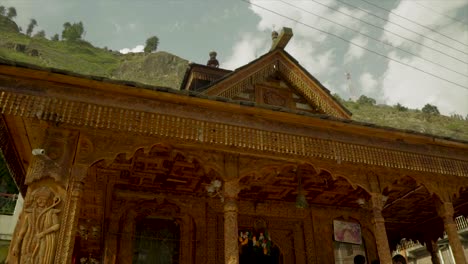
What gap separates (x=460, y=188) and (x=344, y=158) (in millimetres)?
3690

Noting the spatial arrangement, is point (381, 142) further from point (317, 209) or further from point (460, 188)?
point (317, 209)

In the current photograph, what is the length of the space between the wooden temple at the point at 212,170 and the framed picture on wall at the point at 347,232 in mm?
34

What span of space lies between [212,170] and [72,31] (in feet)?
410

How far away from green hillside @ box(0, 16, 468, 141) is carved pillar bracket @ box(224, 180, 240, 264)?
75378 mm

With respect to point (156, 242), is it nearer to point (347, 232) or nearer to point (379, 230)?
point (379, 230)

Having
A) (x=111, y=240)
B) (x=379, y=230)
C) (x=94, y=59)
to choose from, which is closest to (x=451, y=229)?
(x=379, y=230)

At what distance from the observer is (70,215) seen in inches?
243

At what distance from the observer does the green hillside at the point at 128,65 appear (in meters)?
84.8

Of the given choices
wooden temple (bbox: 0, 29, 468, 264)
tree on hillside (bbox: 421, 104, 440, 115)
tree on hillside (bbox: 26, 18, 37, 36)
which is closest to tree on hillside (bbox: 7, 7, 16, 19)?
tree on hillside (bbox: 26, 18, 37, 36)

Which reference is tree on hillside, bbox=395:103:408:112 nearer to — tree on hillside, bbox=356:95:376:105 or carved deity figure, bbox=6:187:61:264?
tree on hillside, bbox=356:95:376:105

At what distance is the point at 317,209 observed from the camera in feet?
38.4

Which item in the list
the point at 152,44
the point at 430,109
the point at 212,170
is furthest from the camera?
the point at 152,44

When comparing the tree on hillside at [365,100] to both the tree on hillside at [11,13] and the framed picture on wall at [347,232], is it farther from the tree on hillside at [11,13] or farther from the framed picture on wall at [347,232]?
the tree on hillside at [11,13]

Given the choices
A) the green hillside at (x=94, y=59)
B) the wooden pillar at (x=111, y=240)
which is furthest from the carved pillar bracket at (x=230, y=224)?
the green hillside at (x=94, y=59)
